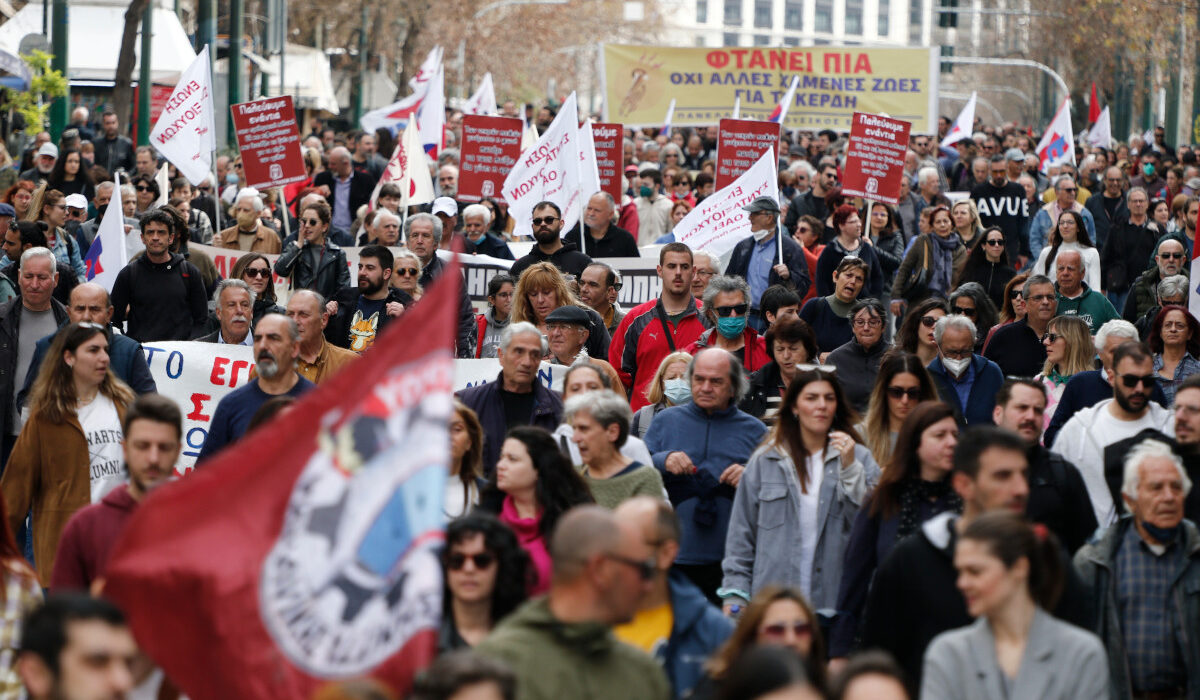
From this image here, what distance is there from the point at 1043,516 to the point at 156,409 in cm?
297

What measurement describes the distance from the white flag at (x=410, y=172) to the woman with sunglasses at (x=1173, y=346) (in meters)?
8.84

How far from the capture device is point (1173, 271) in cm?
1329

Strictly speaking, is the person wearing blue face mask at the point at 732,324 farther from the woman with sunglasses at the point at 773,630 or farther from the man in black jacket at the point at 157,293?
the woman with sunglasses at the point at 773,630

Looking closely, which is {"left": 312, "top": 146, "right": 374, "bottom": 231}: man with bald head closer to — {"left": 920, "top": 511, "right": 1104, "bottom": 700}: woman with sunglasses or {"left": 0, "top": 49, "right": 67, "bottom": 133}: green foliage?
{"left": 0, "top": 49, "right": 67, "bottom": 133}: green foliage

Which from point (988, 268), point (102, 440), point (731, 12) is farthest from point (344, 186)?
point (731, 12)

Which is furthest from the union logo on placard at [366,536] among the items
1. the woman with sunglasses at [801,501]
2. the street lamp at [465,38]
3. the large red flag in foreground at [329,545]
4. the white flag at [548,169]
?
the street lamp at [465,38]

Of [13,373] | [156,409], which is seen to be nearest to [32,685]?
[156,409]

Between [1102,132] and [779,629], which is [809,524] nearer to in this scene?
[779,629]

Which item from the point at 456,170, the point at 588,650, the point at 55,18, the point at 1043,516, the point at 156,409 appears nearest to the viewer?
the point at 588,650

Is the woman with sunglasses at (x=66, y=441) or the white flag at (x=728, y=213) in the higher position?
the white flag at (x=728, y=213)

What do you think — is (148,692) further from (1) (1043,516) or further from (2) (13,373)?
(2) (13,373)

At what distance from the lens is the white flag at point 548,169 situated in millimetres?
15055

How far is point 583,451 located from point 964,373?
3042 millimetres

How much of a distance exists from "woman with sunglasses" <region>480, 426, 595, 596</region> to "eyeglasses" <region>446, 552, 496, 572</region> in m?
0.96
